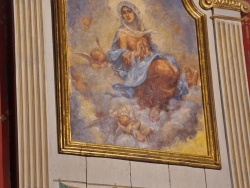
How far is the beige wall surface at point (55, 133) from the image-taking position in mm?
9000

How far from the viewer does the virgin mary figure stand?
967 centimetres

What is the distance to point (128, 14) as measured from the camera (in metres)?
9.98

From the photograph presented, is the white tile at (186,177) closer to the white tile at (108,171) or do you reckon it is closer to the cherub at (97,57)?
the white tile at (108,171)

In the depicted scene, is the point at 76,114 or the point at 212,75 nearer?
the point at 76,114

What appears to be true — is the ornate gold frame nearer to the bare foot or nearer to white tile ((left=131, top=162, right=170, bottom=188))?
white tile ((left=131, top=162, right=170, bottom=188))

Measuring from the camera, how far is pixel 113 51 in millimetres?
9727

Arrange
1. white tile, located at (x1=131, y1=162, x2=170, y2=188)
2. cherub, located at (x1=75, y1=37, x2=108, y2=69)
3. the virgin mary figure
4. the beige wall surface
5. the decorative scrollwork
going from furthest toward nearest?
the decorative scrollwork, the virgin mary figure, cherub, located at (x1=75, y1=37, x2=108, y2=69), white tile, located at (x1=131, y1=162, x2=170, y2=188), the beige wall surface

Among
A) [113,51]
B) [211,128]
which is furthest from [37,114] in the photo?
[211,128]

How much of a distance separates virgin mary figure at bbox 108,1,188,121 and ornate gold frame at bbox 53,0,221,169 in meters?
0.27

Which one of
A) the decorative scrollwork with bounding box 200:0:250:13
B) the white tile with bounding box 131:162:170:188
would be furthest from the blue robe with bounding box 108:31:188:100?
the decorative scrollwork with bounding box 200:0:250:13

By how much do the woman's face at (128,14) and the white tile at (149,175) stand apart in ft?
4.46

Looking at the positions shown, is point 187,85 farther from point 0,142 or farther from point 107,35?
point 0,142

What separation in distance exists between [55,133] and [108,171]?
0.53 meters

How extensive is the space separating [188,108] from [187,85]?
0.22 metres
